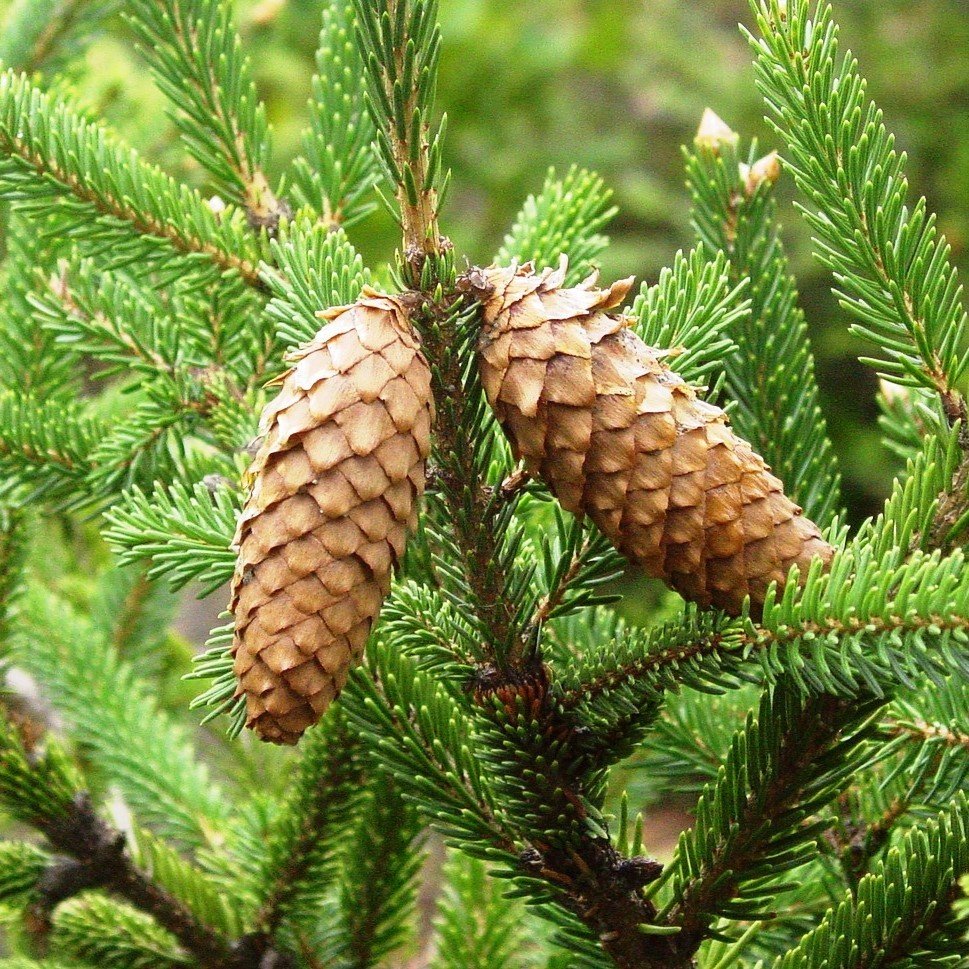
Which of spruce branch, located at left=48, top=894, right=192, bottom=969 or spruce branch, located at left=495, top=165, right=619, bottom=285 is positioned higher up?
spruce branch, located at left=495, top=165, right=619, bottom=285

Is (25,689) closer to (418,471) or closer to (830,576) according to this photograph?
(418,471)

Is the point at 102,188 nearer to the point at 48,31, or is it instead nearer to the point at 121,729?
the point at 121,729

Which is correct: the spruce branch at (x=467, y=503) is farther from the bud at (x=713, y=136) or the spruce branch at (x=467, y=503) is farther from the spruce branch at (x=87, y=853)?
the spruce branch at (x=87, y=853)

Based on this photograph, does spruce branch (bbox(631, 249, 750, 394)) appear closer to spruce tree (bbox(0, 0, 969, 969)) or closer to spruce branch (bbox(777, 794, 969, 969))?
spruce tree (bbox(0, 0, 969, 969))

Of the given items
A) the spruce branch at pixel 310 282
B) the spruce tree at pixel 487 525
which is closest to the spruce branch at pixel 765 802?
→ the spruce tree at pixel 487 525

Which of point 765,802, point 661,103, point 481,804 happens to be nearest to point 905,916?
point 765,802

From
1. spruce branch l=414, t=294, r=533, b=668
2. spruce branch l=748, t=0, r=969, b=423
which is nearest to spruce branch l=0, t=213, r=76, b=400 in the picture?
spruce branch l=414, t=294, r=533, b=668
